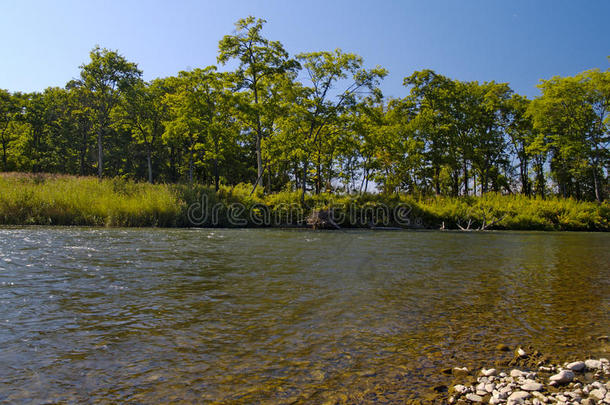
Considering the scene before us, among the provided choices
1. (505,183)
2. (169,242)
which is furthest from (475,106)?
(169,242)

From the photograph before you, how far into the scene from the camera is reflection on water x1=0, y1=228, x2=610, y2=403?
3.04 metres

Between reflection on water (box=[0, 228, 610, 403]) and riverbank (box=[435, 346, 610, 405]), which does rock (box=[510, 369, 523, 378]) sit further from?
reflection on water (box=[0, 228, 610, 403])

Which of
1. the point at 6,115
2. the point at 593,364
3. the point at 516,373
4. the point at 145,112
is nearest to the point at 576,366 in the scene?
the point at 593,364

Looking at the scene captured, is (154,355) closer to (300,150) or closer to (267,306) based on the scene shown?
(267,306)

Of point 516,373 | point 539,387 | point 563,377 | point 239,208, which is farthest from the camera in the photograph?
point 239,208

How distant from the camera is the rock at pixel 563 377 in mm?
3072

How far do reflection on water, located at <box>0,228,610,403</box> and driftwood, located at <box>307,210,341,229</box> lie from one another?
45.7 ft

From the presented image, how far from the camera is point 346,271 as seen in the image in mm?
8258

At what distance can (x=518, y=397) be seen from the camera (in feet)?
9.11

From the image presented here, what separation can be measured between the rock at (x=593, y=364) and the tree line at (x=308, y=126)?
23814 mm

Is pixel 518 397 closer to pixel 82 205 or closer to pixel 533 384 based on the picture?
pixel 533 384

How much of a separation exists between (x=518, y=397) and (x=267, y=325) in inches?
107

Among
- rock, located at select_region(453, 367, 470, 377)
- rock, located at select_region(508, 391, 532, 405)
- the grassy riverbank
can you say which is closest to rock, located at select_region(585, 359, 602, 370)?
rock, located at select_region(508, 391, 532, 405)

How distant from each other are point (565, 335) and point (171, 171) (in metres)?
51.8
